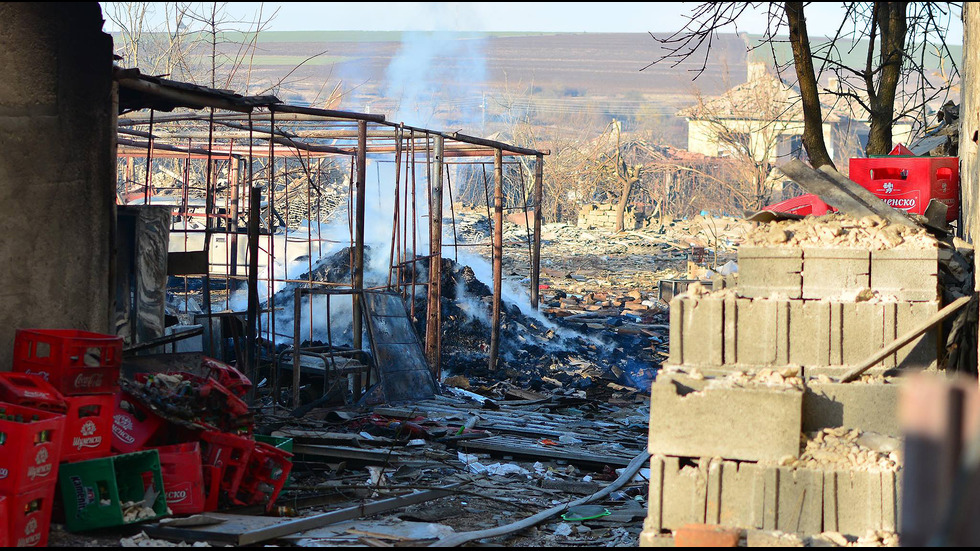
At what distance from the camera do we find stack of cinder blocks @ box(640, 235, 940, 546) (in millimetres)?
4414

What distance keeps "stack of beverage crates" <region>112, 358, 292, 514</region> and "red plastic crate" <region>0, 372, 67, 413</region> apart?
1.89ft

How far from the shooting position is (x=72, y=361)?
5.95 m

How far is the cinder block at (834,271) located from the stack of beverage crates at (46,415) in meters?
4.13

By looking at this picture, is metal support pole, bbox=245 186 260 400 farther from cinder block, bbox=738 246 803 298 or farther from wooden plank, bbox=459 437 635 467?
cinder block, bbox=738 246 803 298

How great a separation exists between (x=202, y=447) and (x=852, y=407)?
420cm

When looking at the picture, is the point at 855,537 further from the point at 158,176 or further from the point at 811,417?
the point at 158,176

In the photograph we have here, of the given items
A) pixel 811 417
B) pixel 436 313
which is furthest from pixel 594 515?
pixel 436 313

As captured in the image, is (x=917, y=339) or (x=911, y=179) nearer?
(x=917, y=339)

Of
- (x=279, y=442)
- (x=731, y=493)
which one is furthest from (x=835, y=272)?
(x=279, y=442)

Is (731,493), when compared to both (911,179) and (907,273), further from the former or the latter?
(911,179)

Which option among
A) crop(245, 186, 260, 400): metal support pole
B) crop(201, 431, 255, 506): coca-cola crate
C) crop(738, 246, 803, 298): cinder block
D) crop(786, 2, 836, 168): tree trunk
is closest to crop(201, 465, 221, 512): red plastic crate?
crop(201, 431, 255, 506): coca-cola crate

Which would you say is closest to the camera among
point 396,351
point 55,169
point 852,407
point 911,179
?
point 852,407

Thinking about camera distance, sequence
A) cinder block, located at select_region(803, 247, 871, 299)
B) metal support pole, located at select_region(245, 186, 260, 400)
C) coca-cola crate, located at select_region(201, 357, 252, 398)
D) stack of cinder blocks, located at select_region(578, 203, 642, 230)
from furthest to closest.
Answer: stack of cinder blocks, located at select_region(578, 203, 642, 230)
metal support pole, located at select_region(245, 186, 260, 400)
coca-cola crate, located at select_region(201, 357, 252, 398)
cinder block, located at select_region(803, 247, 871, 299)

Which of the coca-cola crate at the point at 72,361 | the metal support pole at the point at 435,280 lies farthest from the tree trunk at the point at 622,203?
the coca-cola crate at the point at 72,361
